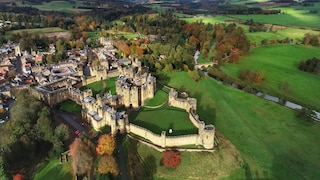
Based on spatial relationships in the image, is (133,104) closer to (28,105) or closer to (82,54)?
(28,105)

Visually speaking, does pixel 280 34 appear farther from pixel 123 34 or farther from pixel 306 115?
pixel 306 115

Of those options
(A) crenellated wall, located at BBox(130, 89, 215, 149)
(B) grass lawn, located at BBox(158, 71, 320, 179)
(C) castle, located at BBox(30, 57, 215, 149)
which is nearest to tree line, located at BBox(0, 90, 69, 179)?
(C) castle, located at BBox(30, 57, 215, 149)

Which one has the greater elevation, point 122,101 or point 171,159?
point 122,101

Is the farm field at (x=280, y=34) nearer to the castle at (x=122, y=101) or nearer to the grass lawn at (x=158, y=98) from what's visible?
the grass lawn at (x=158, y=98)

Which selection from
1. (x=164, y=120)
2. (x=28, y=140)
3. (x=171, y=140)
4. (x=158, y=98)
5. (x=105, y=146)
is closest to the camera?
(x=105, y=146)

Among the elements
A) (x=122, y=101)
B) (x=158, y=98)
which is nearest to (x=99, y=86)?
(x=122, y=101)

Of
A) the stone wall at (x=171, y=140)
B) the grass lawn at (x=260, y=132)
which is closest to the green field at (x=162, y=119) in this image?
the stone wall at (x=171, y=140)
